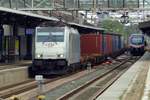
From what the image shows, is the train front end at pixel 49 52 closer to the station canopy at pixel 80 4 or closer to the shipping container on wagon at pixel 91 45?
the shipping container on wagon at pixel 91 45

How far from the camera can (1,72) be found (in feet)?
82.1

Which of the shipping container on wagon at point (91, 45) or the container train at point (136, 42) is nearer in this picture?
the shipping container on wagon at point (91, 45)

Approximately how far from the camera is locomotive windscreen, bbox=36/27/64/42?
31.0 metres

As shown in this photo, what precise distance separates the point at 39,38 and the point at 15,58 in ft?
28.1

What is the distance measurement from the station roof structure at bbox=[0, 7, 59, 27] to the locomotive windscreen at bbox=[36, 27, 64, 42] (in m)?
2.21

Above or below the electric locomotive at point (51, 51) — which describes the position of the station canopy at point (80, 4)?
above

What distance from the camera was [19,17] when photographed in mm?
35844

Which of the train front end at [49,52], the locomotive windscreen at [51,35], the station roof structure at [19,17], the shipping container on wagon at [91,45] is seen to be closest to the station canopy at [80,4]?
the shipping container on wagon at [91,45]

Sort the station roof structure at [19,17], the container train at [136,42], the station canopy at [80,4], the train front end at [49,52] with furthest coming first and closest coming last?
the container train at [136,42] < the station canopy at [80,4] < the station roof structure at [19,17] < the train front end at [49,52]

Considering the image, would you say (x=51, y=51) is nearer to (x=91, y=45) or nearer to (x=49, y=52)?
(x=49, y=52)

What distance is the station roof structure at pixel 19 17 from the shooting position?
31.9m

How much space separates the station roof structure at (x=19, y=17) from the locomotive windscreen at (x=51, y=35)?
7.24 ft

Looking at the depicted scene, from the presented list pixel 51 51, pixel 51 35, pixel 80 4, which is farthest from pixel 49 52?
pixel 80 4

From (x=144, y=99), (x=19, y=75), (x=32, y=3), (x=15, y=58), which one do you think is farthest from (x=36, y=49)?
(x=32, y=3)
